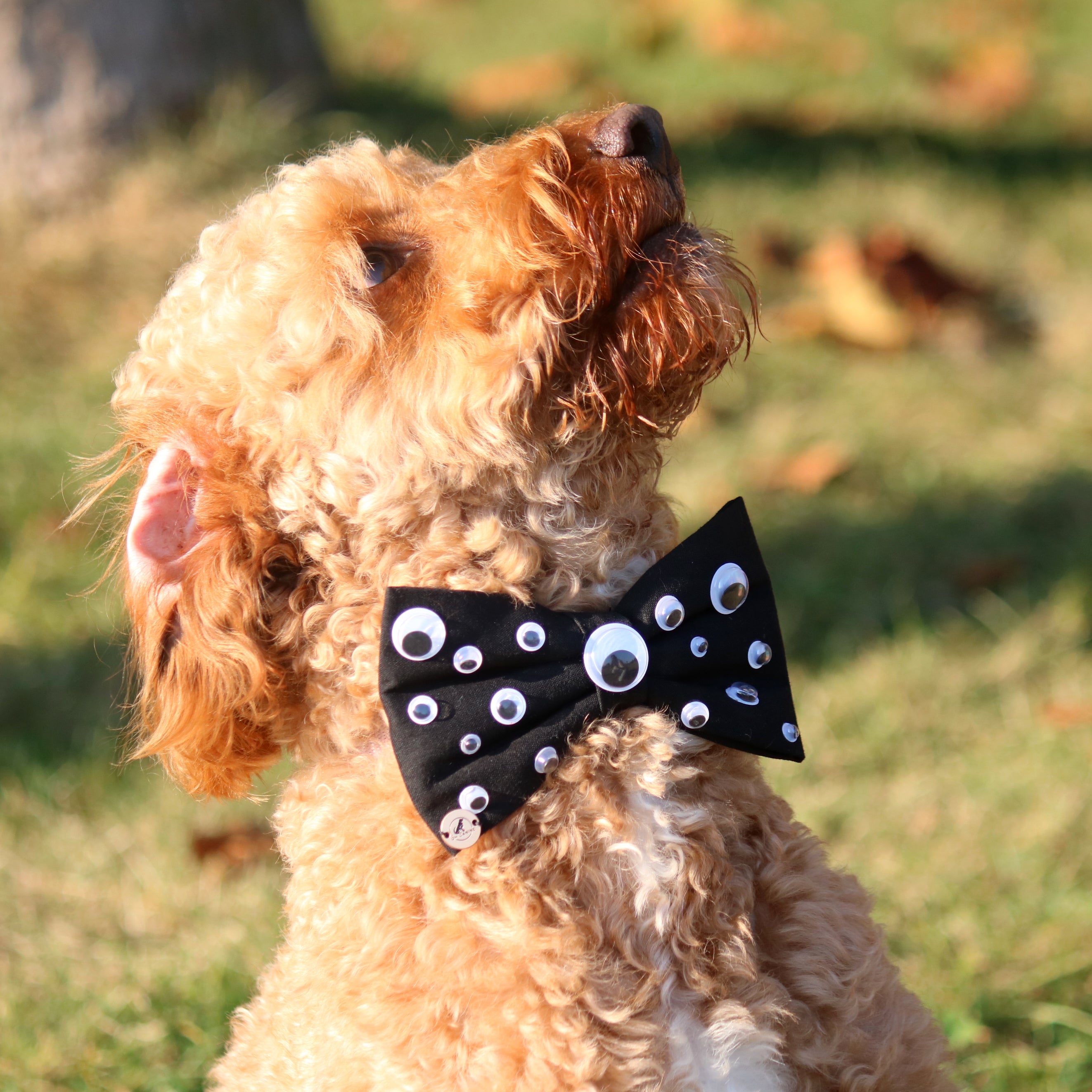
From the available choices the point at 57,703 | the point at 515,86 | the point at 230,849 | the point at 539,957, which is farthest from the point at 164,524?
the point at 515,86

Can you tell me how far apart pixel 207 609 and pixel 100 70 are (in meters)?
5.19

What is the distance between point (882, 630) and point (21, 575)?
339 cm

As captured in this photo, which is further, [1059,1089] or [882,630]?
[882,630]

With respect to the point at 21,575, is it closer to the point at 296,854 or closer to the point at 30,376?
the point at 30,376

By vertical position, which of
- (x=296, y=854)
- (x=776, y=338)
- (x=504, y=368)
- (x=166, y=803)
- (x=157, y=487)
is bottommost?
(x=166, y=803)

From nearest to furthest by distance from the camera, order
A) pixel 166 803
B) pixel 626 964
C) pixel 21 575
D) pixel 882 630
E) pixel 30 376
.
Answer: pixel 626 964
pixel 166 803
pixel 882 630
pixel 21 575
pixel 30 376

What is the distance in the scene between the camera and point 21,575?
488 centimetres

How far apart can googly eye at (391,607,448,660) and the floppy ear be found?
0.23 meters

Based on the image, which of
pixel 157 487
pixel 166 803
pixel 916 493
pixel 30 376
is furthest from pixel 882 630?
pixel 30 376

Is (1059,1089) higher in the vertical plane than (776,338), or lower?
lower

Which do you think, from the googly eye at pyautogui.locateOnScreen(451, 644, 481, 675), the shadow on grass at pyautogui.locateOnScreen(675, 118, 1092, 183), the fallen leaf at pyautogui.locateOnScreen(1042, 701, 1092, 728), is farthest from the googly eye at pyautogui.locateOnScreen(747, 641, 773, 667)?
the shadow on grass at pyautogui.locateOnScreen(675, 118, 1092, 183)

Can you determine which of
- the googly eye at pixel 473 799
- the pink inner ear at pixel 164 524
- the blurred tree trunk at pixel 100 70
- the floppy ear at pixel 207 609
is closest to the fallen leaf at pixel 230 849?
the floppy ear at pixel 207 609

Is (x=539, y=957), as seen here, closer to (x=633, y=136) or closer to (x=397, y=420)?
(x=397, y=420)

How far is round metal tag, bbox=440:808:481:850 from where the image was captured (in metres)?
1.73
